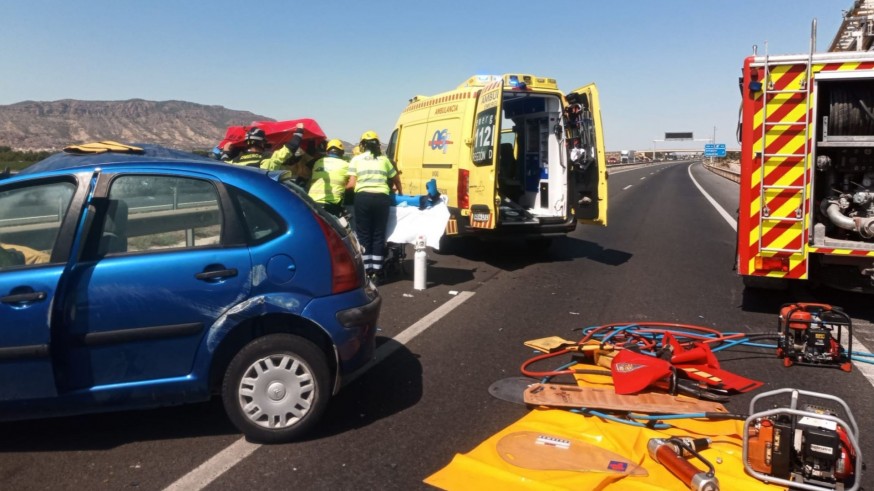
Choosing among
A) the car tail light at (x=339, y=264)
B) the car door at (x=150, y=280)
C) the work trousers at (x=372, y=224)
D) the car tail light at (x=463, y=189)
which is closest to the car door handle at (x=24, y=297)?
the car door at (x=150, y=280)

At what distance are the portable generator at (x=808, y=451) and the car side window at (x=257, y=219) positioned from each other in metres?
2.72

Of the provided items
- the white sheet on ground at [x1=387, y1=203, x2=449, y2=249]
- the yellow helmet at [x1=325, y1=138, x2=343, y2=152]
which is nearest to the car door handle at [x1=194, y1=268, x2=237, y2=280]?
the white sheet on ground at [x1=387, y1=203, x2=449, y2=249]

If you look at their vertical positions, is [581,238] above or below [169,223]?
below

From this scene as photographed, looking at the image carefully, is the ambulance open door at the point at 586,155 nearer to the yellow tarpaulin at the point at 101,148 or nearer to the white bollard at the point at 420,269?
the white bollard at the point at 420,269

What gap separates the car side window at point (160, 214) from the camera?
12.8ft

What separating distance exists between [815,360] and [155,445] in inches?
187

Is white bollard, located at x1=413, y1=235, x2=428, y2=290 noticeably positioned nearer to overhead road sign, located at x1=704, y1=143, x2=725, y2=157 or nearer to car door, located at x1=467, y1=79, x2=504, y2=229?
car door, located at x1=467, y1=79, x2=504, y2=229

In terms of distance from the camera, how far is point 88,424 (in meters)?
4.30

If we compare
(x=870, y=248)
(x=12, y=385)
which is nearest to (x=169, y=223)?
(x=12, y=385)

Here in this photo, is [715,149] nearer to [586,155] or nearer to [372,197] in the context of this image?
[586,155]

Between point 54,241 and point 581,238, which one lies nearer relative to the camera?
point 54,241

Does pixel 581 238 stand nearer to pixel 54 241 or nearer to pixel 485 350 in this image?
pixel 485 350

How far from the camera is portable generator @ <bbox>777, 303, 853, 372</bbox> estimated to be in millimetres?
5410

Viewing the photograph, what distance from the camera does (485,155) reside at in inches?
373
